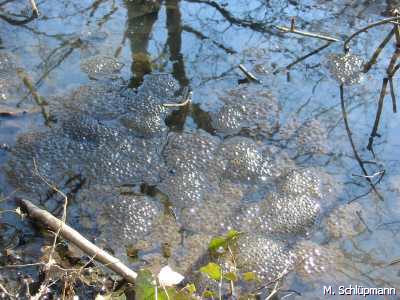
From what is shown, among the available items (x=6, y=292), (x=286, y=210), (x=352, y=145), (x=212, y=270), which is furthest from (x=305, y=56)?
(x=6, y=292)

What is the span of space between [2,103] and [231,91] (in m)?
1.02

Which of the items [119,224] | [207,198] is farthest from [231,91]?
[119,224]

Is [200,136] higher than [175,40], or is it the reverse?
[175,40]

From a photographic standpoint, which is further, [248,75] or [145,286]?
[248,75]

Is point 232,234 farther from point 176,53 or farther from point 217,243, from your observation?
point 176,53

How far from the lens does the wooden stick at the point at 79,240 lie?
1.81 meters

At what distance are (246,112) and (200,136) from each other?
0.27 metres

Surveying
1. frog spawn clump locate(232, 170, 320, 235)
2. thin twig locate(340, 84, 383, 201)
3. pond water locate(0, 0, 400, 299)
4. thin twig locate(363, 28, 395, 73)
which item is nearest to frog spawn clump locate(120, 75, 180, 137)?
pond water locate(0, 0, 400, 299)

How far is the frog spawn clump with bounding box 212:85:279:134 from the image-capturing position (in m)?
2.46

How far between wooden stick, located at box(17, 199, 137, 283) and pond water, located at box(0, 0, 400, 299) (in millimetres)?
72

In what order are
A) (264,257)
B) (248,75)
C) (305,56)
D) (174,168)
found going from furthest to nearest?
(305,56) → (248,75) → (174,168) → (264,257)

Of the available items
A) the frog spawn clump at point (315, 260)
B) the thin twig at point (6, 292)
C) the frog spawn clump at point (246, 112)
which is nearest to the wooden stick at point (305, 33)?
the frog spawn clump at point (246, 112)

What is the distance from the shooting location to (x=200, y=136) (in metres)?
2.39

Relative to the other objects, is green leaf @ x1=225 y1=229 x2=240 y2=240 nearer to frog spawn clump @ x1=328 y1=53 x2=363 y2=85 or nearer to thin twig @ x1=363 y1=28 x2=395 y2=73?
frog spawn clump @ x1=328 y1=53 x2=363 y2=85
